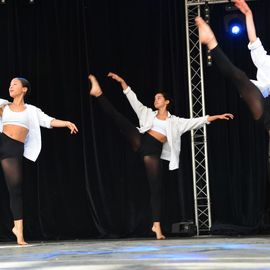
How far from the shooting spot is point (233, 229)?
6.25 metres

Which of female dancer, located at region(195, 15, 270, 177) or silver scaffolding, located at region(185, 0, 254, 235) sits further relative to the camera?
silver scaffolding, located at region(185, 0, 254, 235)

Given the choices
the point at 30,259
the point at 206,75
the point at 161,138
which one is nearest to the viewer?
the point at 30,259

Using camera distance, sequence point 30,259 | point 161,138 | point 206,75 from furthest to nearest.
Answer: point 206,75, point 161,138, point 30,259

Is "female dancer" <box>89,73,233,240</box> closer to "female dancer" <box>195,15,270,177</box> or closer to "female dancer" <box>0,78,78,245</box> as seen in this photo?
"female dancer" <box>0,78,78,245</box>

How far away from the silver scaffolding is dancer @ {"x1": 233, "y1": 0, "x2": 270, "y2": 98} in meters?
1.59

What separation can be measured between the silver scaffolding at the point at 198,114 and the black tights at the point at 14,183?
192 centimetres

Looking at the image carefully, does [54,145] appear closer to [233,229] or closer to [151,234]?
[151,234]

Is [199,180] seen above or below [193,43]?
below

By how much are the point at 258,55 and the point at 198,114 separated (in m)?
2.04

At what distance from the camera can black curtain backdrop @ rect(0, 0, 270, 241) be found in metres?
6.43

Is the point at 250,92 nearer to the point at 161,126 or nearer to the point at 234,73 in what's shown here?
the point at 234,73

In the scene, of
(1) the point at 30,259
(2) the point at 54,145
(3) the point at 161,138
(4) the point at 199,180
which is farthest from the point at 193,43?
(1) the point at 30,259

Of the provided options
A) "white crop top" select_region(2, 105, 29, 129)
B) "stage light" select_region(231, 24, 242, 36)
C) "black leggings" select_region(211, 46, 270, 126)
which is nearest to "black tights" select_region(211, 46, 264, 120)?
"black leggings" select_region(211, 46, 270, 126)

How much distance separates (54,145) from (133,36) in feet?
5.41
